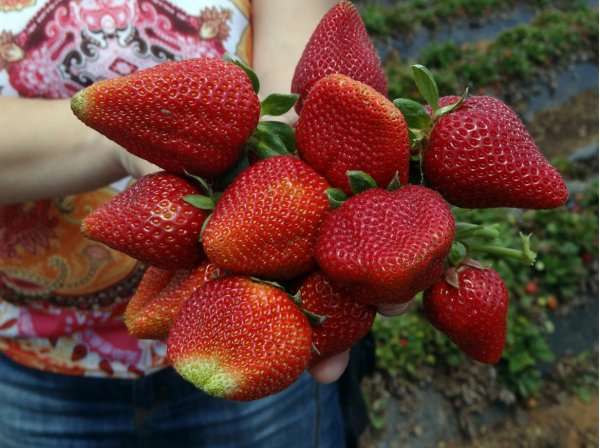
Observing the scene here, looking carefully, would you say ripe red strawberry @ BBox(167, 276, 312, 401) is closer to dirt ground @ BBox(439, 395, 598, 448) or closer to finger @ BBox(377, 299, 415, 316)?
finger @ BBox(377, 299, 415, 316)

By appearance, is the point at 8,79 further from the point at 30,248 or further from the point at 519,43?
the point at 519,43

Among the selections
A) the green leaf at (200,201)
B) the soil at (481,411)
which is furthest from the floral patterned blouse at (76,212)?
the soil at (481,411)

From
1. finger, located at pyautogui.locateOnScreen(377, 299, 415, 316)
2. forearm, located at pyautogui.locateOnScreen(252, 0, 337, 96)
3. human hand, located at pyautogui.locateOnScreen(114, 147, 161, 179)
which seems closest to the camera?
finger, located at pyautogui.locateOnScreen(377, 299, 415, 316)

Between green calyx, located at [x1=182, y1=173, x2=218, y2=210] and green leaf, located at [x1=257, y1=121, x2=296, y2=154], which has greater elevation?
green leaf, located at [x1=257, y1=121, x2=296, y2=154]

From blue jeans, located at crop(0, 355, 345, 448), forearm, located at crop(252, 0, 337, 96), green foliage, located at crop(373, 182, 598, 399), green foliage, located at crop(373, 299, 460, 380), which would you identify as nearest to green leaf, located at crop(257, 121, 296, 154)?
forearm, located at crop(252, 0, 337, 96)

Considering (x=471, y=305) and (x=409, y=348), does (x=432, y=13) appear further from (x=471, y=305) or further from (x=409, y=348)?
(x=471, y=305)

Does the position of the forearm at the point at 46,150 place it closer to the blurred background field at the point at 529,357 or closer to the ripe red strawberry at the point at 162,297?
the ripe red strawberry at the point at 162,297

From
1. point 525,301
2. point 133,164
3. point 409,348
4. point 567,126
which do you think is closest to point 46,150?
point 133,164

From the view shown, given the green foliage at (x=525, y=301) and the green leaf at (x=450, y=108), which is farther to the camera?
the green foliage at (x=525, y=301)

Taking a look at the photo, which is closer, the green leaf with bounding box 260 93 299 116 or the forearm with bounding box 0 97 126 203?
the green leaf with bounding box 260 93 299 116
